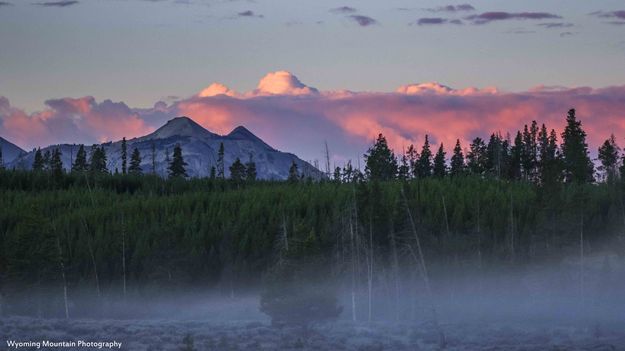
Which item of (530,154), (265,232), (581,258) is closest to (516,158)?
(530,154)

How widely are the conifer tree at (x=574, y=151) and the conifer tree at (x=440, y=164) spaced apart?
92.8 ft

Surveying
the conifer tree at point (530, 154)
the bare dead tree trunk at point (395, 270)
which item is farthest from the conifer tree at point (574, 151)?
the bare dead tree trunk at point (395, 270)

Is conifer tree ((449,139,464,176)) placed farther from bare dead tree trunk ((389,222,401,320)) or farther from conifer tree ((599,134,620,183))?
bare dead tree trunk ((389,222,401,320))

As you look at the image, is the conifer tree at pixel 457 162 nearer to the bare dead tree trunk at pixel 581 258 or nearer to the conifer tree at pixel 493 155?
the conifer tree at pixel 493 155

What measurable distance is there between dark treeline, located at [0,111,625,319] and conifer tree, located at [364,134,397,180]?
20741 millimetres

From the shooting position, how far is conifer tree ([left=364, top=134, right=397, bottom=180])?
13425cm

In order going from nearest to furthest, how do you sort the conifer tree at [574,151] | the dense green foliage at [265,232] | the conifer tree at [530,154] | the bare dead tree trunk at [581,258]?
the dense green foliage at [265,232] < the bare dead tree trunk at [581,258] < the conifer tree at [574,151] < the conifer tree at [530,154]

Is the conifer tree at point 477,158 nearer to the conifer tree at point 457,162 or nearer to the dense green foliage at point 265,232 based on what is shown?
the conifer tree at point 457,162

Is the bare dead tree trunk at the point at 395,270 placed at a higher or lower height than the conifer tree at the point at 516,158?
lower

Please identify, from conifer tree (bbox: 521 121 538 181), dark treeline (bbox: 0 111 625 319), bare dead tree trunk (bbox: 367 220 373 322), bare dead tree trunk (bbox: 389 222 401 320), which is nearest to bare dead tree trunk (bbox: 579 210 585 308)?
dark treeline (bbox: 0 111 625 319)

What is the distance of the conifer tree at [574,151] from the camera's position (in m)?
128

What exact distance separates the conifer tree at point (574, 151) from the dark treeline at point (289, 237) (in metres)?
16.7

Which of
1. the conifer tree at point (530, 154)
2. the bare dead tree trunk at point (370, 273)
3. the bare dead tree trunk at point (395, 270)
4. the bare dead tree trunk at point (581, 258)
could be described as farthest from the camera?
the conifer tree at point (530, 154)

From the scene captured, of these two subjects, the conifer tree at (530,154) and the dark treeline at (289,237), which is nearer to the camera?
the dark treeline at (289,237)
